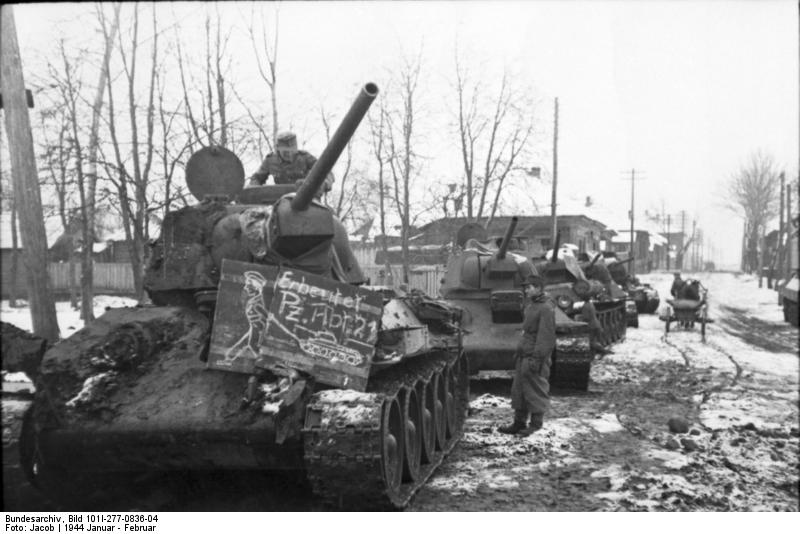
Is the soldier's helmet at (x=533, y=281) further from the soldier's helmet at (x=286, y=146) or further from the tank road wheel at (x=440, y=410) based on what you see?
the soldier's helmet at (x=286, y=146)

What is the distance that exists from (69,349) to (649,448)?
5303mm

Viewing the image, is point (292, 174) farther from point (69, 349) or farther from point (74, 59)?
point (74, 59)

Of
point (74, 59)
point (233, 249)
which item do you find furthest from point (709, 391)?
point (74, 59)

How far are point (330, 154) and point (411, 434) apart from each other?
105 inches

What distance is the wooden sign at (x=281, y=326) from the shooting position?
16.5 ft

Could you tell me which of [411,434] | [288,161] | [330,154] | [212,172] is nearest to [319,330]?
[330,154]

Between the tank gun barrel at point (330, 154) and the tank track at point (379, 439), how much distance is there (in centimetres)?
126

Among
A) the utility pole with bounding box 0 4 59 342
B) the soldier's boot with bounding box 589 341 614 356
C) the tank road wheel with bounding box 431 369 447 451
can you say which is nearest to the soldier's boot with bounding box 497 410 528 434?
the tank road wheel with bounding box 431 369 447 451

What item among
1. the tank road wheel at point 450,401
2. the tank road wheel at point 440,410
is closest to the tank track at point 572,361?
the tank road wheel at point 450,401

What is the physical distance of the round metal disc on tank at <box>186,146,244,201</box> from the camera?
6504mm

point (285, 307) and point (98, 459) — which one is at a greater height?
point (285, 307)

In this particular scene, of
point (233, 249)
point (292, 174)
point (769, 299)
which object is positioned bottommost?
point (769, 299)

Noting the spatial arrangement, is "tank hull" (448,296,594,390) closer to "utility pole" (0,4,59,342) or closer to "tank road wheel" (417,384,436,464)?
"tank road wheel" (417,384,436,464)

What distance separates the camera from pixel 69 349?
5.27m
